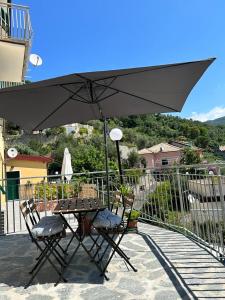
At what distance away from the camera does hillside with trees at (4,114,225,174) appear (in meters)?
27.6

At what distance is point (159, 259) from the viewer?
380 cm

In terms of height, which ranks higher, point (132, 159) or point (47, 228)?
point (132, 159)

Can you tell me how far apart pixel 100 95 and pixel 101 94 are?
0.07ft

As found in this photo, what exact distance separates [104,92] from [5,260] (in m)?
2.84

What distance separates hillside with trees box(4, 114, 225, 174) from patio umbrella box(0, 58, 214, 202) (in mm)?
20322

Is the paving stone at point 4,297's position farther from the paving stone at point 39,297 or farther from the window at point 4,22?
the window at point 4,22

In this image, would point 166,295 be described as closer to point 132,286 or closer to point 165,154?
point 132,286

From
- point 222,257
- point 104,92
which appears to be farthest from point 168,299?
point 104,92

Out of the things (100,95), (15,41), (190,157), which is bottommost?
(100,95)

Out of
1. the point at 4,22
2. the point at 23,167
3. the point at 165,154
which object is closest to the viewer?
the point at 4,22

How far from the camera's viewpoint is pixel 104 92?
4230 millimetres

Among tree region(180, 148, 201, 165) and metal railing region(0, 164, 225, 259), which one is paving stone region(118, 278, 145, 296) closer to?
metal railing region(0, 164, 225, 259)

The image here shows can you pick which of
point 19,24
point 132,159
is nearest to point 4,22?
point 19,24

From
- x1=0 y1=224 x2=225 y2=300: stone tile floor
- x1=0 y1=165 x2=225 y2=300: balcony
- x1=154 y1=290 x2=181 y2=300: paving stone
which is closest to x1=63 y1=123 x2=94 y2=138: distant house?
x1=0 y1=165 x2=225 y2=300: balcony
